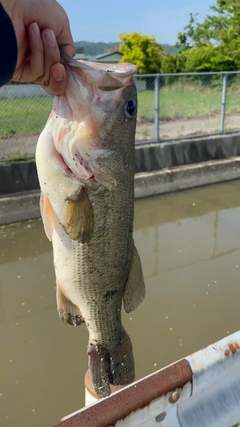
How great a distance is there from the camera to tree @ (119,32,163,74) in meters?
18.5

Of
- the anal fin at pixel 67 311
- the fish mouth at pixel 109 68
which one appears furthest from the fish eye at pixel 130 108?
the anal fin at pixel 67 311

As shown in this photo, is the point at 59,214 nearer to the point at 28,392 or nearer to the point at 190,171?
the point at 28,392

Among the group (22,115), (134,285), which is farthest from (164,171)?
(134,285)

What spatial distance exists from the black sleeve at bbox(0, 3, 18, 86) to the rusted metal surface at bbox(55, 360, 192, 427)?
102 cm

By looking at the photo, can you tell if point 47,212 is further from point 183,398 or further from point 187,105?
point 187,105

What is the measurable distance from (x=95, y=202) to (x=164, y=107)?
6644 mm

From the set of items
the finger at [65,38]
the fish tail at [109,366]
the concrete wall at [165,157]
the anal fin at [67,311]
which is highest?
the finger at [65,38]

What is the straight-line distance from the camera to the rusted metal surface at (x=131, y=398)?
119 cm

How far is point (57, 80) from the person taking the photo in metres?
1.41

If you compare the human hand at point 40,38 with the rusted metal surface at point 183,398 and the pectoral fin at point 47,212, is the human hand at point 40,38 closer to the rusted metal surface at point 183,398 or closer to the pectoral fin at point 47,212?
the pectoral fin at point 47,212

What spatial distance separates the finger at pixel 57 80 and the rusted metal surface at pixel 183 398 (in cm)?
103

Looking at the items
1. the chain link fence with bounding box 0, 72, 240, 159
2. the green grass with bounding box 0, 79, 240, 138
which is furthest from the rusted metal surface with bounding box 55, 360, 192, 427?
the green grass with bounding box 0, 79, 240, 138

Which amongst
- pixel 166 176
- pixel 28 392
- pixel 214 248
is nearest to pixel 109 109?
pixel 28 392

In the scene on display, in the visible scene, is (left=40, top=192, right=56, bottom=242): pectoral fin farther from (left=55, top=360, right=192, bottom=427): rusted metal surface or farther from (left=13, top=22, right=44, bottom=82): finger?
(left=55, top=360, right=192, bottom=427): rusted metal surface
